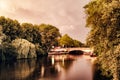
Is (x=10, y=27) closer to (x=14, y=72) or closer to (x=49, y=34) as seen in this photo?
(x=14, y=72)

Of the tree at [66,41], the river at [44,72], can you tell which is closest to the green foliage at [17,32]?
the river at [44,72]

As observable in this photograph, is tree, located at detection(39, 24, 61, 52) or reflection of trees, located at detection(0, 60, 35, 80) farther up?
tree, located at detection(39, 24, 61, 52)

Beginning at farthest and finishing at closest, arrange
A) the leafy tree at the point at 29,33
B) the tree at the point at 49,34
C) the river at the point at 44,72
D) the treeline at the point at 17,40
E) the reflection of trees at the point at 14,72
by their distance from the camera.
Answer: the tree at the point at 49,34 < the leafy tree at the point at 29,33 < the treeline at the point at 17,40 < the river at the point at 44,72 < the reflection of trees at the point at 14,72

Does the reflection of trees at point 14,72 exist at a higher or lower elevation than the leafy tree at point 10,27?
lower

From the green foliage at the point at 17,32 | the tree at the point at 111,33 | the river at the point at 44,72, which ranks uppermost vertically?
the green foliage at the point at 17,32

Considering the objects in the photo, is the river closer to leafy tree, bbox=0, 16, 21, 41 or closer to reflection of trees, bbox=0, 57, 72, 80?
reflection of trees, bbox=0, 57, 72, 80

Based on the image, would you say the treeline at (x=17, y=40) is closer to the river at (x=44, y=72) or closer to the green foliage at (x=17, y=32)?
the green foliage at (x=17, y=32)

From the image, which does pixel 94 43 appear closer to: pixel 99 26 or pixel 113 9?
pixel 99 26

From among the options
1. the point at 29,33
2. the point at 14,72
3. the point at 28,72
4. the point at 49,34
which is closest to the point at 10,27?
the point at 29,33

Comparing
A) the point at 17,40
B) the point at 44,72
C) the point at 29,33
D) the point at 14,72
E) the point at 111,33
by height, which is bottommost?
the point at 44,72

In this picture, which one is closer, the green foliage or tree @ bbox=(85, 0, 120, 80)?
tree @ bbox=(85, 0, 120, 80)

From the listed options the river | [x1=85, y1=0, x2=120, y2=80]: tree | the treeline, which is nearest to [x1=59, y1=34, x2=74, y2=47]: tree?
the treeline

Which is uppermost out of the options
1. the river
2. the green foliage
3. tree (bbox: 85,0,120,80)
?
the green foliage

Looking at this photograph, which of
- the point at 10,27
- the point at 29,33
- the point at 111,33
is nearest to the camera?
the point at 111,33
